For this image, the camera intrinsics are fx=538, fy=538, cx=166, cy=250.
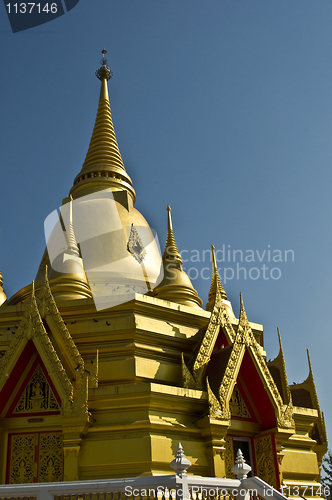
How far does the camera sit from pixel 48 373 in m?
11.0

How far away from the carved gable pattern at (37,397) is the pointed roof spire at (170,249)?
22.4 ft

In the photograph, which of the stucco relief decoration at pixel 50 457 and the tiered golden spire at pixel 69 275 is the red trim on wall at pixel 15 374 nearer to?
the stucco relief decoration at pixel 50 457

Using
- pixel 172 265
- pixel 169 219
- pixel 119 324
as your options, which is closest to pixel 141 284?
pixel 172 265

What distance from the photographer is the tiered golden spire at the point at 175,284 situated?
16312 mm

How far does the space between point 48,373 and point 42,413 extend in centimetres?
93

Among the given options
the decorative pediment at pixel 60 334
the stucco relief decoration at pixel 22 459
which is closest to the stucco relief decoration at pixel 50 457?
the stucco relief decoration at pixel 22 459

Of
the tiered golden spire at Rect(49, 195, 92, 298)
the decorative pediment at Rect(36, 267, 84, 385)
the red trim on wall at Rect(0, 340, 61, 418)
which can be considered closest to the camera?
the red trim on wall at Rect(0, 340, 61, 418)

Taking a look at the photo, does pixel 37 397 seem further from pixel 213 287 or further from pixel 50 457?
pixel 213 287

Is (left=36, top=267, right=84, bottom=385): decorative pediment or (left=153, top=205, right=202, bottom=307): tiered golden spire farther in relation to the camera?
(left=153, top=205, right=202, bottom=307): tiered golden spire

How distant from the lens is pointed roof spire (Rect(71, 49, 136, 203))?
21.0 m

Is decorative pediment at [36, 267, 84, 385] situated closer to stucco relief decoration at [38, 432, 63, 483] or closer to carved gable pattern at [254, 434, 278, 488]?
stucco relief decoration at [38, 432, 63, 483]

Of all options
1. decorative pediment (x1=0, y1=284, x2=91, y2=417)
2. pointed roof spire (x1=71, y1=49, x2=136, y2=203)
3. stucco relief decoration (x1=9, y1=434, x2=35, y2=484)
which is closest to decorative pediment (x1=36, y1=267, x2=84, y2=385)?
decorative pediment (x1=0, y1=284, x2=91, y2=417)

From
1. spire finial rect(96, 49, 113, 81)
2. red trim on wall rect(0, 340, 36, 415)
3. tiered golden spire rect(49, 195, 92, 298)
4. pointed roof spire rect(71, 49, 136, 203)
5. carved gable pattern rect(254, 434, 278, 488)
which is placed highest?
spire finial rect(96, 49, 113, 81)

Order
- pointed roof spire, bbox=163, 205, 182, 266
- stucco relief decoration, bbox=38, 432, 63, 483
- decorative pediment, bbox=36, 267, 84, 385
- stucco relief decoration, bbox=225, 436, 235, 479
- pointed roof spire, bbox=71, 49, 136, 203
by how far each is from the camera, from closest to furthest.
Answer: stucco relief decoration, bbox=38, 432, 63, 483
decorative pediment, bbox=36, 267, 84, 385
stucco relief decoration, bbox=225, 436, 235, 479
pointed roof spire, bbox=163, 205, 182, 266
pointed roof spire, bbox=71, 49, 136, 203
